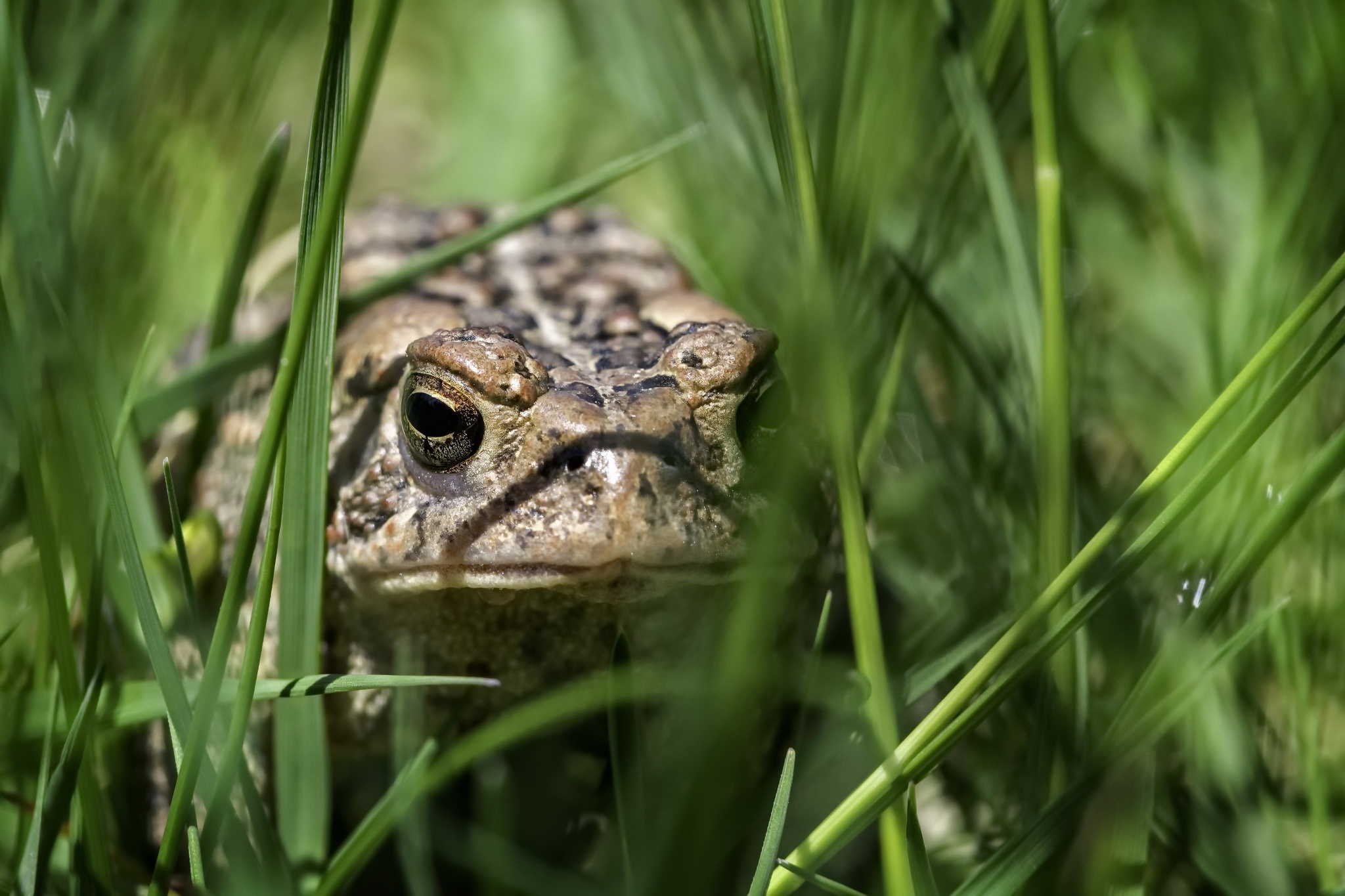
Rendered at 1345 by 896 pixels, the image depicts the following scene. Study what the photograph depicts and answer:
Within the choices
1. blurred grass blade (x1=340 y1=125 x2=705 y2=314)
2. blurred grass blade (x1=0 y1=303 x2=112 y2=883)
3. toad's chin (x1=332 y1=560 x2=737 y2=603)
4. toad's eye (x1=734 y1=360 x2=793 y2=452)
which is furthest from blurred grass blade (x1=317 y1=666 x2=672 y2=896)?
blurred grass blade (x1=340 y1=125 x2=705 y2=314)

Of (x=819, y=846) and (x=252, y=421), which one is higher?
(x=252, y=421)

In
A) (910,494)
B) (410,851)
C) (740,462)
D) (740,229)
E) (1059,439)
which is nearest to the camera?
(1059,439)

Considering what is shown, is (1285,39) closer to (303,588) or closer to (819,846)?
(819,846)

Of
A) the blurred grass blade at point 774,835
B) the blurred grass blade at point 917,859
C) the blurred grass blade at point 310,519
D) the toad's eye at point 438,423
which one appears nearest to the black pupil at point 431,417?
the toad's eye at point 438,423

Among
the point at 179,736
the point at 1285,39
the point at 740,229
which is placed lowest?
the point at 179,736

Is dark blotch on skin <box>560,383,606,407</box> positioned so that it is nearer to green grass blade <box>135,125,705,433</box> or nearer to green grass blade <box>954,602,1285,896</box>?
green grass blade <box>135,125,705,433</box>

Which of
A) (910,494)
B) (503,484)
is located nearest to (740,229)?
(910,494)

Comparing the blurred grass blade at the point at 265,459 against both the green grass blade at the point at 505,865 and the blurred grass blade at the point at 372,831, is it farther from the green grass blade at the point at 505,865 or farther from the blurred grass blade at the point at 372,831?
the green grass blade at the point at 505,865
